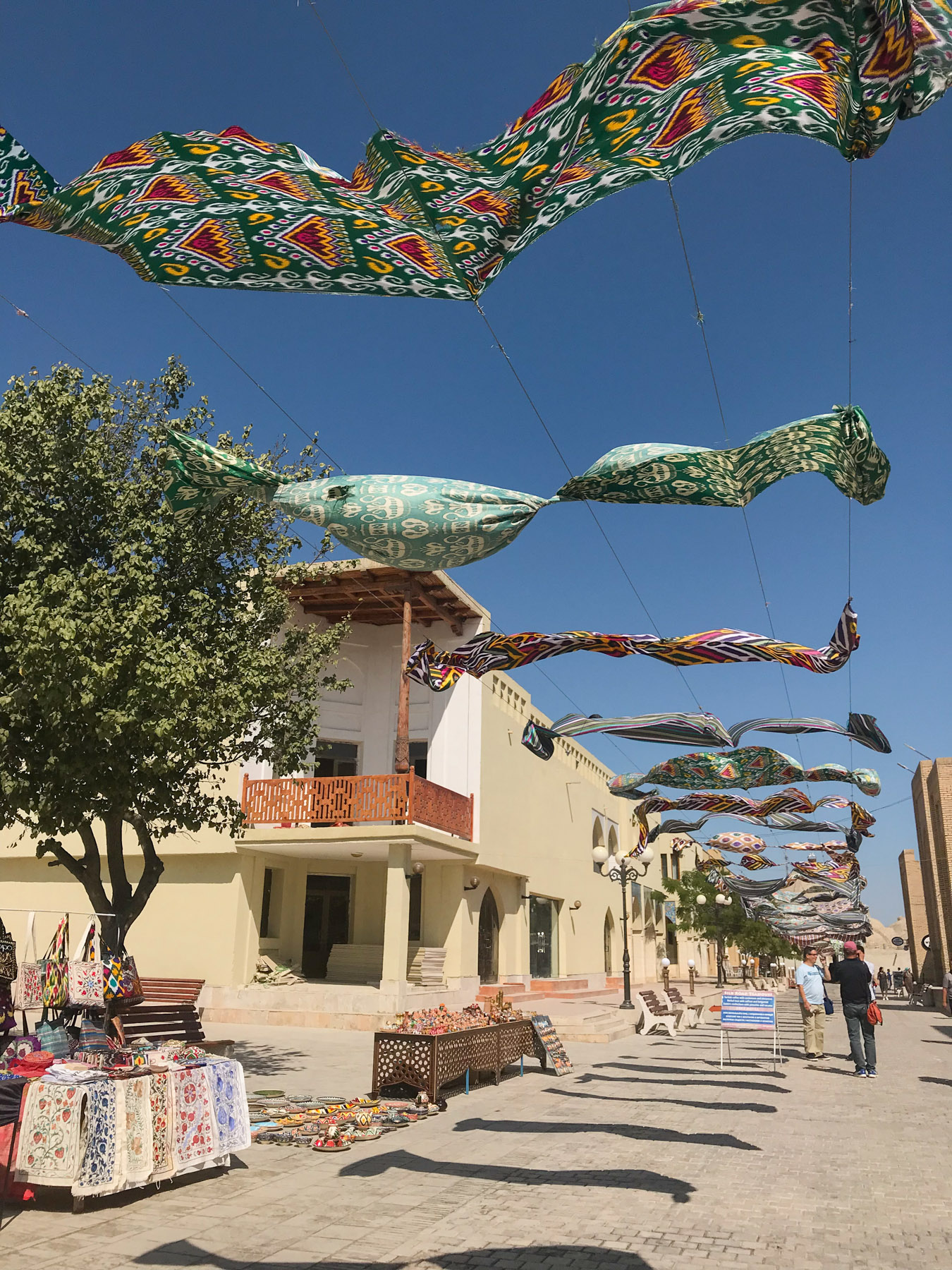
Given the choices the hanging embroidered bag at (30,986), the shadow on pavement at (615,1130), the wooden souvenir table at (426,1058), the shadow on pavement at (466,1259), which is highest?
the hanging embroidered bag at (30,986)

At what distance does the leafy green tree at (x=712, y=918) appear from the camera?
3844 centimetres

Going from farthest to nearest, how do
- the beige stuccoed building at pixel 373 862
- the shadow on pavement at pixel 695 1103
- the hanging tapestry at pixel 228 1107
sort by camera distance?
the beige stuccoed building at pixel 373 862 < the shadow on pavement at pixel 695 1103 < the hanging tapestry at pixel 228 1107

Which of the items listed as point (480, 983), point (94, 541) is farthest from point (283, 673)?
point (480, 983)

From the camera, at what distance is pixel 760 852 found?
24.2 meters

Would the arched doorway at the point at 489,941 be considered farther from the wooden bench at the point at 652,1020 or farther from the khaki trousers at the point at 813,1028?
the khaki trousers at the point at 813,1028

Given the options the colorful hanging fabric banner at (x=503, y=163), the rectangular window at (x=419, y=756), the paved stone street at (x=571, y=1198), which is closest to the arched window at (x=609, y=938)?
the rectangular window at (x=419, y=756)

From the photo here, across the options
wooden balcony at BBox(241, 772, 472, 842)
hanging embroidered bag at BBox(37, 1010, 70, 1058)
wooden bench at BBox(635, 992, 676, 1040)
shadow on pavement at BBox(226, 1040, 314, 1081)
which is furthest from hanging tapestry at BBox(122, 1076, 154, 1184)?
wooden bench at BBox(635, 992, 676, 1040)

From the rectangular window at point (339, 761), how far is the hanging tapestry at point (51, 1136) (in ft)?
50.7

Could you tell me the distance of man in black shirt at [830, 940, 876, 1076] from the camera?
11.7 m

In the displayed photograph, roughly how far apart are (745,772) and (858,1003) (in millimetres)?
3321

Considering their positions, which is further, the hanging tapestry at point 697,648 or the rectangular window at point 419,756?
the rectangular window at point 419,756

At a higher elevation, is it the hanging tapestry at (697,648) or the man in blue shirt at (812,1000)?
the hanging tapestry at (697,648)

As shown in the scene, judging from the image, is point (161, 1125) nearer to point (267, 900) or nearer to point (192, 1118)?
point (192, 1118)

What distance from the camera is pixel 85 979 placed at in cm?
709
